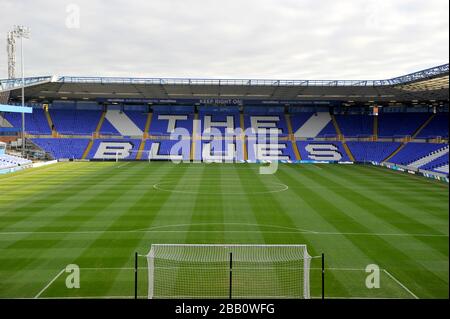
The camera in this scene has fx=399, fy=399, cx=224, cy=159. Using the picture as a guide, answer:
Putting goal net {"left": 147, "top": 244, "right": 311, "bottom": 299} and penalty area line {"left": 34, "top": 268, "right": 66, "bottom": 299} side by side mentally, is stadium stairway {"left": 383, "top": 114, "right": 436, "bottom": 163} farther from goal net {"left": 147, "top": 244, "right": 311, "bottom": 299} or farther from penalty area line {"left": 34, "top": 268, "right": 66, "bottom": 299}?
penalty area line {"left": 34, "top": 268, "right": 66, "bottom": 299}

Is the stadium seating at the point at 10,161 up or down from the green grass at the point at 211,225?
up

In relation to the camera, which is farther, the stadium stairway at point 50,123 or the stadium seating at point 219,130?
the stadium stairway at point 50,123

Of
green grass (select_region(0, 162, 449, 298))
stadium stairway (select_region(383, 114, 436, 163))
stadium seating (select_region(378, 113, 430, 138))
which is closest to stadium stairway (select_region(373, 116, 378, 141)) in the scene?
stadium seating (select_region(378, 113, 430, 138))

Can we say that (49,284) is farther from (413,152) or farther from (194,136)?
(194,136)

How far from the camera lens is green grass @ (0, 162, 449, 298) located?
36.3 feet

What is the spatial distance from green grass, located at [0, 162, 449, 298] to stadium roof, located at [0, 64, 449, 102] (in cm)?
1556

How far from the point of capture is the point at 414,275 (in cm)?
1154

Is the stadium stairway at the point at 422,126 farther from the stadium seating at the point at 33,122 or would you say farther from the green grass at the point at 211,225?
the stadium seating at the point at 33,122

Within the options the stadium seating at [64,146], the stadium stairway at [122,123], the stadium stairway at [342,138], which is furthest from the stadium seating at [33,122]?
the stadium stairway at [342,138]

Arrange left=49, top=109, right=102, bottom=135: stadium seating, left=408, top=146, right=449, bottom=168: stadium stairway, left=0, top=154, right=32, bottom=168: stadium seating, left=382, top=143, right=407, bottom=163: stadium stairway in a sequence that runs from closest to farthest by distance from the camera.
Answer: left=0, top=154, right=32, bottom=168: stadium seating → left=408, top=146, right=449, bottom=168: stadium stairway → left=382, top=143, right=407, bottom=163: stadium stairway → left=49, top=109, right=102, bottom=135: stadium seating

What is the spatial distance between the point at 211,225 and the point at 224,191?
8.96 meters

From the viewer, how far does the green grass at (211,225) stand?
11069 millimetres

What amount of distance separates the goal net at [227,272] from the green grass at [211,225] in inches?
23.9

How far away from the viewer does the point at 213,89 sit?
159ft
